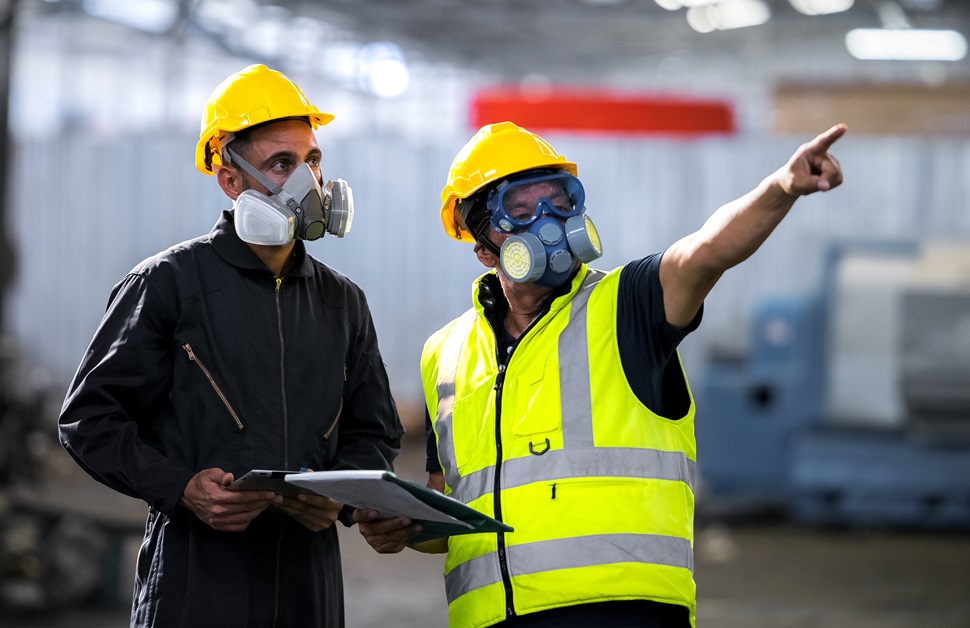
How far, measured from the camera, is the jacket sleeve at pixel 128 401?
96.6 inches

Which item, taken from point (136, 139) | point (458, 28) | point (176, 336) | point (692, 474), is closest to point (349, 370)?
point (176, 336)

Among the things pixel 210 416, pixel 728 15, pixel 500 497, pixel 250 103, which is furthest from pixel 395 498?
pixel 728 15

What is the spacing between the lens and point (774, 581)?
24.5 feet

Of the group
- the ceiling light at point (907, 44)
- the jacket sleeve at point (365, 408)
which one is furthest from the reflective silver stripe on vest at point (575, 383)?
the ceiling light at point (907, 44)

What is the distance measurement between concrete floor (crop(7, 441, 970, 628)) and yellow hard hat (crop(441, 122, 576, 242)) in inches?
163

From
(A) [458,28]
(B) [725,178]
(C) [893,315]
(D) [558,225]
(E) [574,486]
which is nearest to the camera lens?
(E) [574,486]

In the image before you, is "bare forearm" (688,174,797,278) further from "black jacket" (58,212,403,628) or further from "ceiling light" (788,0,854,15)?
"ceiling light" (788,0,854,15)

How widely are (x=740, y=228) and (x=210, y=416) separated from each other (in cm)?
122

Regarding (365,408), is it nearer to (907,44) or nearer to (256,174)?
(256,174)

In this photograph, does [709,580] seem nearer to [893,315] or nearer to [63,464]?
[893,315]

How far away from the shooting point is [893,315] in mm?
8523

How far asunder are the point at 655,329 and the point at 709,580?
5.43 metres

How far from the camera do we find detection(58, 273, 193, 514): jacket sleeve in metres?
2.45

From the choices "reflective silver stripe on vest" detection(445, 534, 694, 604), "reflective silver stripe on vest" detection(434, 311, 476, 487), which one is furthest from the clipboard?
"reflective silver stripe on vest" detection(434, 311, 476, 487)
